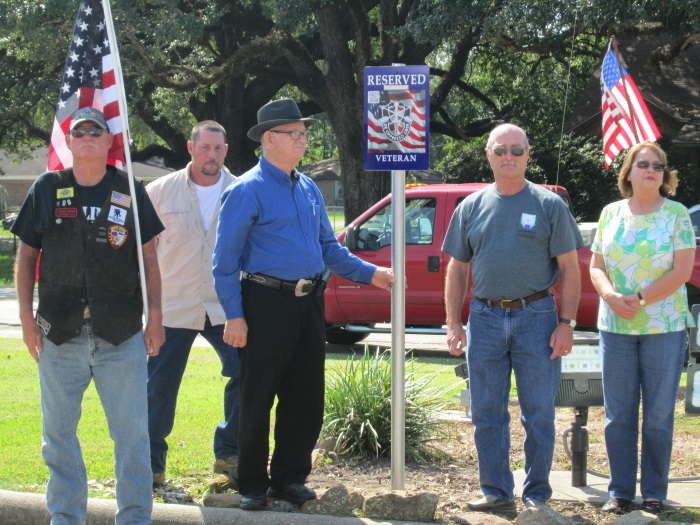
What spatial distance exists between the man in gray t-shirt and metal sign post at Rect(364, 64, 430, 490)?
38cm

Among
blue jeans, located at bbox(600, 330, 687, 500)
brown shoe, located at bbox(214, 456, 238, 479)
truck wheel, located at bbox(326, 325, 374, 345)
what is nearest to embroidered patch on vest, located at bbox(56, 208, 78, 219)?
brown shoe, located at bbox(214, 456, 238, 479)

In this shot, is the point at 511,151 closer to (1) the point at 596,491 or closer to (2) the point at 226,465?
(1) the point at 596,491

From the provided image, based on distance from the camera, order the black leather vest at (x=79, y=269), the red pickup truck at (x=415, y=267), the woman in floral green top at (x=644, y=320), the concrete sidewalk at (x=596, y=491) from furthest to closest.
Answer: the red pickup truck at (x=415, y=267), the concrete sidewalk at (x=596, y=491), the woman in floral green top at (x=644, y=320), the black leather vest at (x=79, y=269)

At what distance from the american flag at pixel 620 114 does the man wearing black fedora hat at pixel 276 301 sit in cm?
438

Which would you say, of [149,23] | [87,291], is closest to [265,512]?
[87,291]

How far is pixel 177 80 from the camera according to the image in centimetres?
2188

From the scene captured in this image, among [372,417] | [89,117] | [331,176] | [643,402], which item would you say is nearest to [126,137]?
[89,117]

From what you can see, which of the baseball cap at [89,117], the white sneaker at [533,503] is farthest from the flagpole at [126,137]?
the white sneaker at [533,503]

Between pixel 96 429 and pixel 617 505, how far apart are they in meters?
3.84

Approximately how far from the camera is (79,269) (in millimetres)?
4402

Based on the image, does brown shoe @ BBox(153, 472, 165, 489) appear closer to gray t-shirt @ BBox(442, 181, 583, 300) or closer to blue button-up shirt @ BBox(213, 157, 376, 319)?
blue button-up shirt @ BBox(213, 157, 376, 319)

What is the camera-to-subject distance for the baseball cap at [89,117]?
4.41 m

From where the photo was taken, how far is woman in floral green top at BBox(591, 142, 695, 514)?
4914mm

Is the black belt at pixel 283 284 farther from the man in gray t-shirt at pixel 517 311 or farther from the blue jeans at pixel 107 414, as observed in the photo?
the man in gray t-shirt at pixel 517 311
